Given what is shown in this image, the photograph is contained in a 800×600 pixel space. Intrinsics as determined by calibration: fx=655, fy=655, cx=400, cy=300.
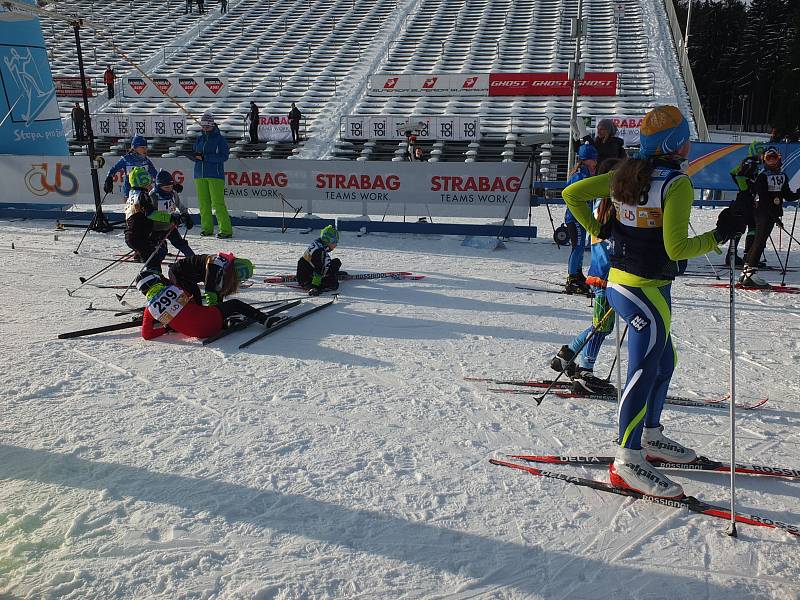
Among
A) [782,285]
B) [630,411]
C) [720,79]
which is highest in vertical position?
[720,79]

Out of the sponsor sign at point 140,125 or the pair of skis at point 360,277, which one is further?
the sponsor sign at point 140,125

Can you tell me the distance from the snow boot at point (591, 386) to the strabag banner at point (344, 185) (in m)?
7.70

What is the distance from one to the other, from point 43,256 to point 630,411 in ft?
31.6

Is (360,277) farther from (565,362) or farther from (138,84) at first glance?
(138,84)

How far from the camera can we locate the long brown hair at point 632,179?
3.15 meters

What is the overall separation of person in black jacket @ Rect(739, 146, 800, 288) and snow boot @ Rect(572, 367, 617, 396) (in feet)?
16.3

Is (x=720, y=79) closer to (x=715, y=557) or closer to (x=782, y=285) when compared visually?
(x=782, y=285)

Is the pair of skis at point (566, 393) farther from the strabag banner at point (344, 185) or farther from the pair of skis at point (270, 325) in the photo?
the strabag banner at point (344, 185)

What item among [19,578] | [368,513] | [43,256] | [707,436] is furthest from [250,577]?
[43,256]

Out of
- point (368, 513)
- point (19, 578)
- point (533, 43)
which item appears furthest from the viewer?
point (533, 43)

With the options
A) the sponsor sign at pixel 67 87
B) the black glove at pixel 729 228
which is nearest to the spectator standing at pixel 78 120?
the sponsor sign at pixel 67 87

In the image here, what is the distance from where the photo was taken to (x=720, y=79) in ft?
167

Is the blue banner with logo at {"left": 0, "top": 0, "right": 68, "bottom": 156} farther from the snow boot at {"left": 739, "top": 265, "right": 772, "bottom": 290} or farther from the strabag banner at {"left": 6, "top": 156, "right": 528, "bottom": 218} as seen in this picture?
the snow boot at {"left": 739, "top": 265, "right": 772, "bottom": 290}

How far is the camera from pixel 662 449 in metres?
3.81
